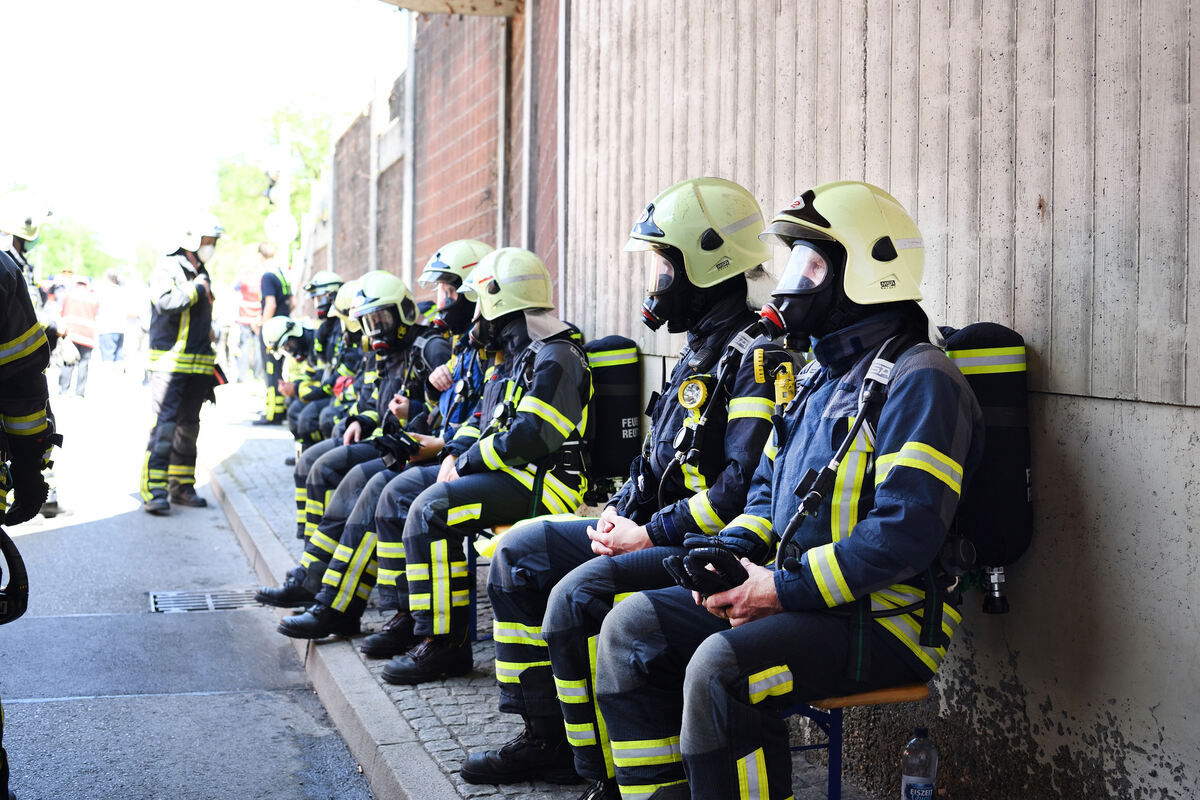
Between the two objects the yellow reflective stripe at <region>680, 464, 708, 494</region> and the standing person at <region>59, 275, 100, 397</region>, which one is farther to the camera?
the standing person at <region>59, 275, 100, 397</region>

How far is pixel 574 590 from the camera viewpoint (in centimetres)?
375

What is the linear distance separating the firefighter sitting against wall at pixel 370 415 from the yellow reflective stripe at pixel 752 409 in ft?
9.65

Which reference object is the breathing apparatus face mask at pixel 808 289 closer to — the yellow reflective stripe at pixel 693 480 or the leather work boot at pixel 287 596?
the yellow reflective stripe at pixel 693 480

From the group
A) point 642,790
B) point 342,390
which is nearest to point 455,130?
point 342,390

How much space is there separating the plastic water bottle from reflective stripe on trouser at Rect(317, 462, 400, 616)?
330 cm

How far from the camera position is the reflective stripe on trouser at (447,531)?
16.9 feet

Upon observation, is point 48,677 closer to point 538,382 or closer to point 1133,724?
point 538,382

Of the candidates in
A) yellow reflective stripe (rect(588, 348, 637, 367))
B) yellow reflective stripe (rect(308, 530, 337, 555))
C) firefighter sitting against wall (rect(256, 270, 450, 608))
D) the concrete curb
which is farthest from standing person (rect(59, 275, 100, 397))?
yellow reflective stripe (rect(588, 348, 637, 367))

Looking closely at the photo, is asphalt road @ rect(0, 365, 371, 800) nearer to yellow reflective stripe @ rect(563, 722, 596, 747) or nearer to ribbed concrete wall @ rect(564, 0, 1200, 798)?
yellow reflective stripe @ rect(563, 722, 596, 747)

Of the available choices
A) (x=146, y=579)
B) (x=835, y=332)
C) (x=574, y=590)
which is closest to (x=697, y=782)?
(x=574, y=590)

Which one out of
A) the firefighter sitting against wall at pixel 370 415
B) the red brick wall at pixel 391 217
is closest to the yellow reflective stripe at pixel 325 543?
the firefighter sitting against wall at pixel 370 415

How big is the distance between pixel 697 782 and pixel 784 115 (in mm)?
2867

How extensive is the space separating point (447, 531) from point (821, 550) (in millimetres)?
2611

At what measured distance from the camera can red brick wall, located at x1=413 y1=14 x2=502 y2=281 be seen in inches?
439
